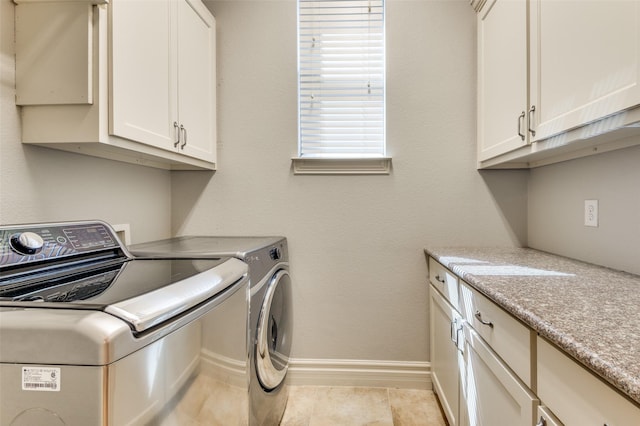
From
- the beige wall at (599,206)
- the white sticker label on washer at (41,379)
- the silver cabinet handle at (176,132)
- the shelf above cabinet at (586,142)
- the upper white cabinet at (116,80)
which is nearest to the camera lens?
the white sticker label on washer at (41,379)

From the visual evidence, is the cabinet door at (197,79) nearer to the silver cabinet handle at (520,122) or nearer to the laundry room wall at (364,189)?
the laundry room wall at (364,189)

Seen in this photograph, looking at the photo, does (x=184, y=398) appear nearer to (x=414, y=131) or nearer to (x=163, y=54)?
(x=163, y=54)

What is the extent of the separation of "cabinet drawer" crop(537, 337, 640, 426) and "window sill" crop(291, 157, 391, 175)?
138 centimetres

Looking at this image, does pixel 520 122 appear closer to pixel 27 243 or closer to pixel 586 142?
pixel 586 142

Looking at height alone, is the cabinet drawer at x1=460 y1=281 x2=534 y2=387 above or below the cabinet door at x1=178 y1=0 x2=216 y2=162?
below

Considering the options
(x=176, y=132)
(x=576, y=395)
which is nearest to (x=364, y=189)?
(x=176, y=132)

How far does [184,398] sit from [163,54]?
4.66 feet

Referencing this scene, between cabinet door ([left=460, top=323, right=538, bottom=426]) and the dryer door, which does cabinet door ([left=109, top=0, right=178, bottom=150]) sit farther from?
cabinet door ([left=460, top=323, right=538, bottom=426])

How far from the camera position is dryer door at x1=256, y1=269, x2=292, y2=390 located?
4.52 feet

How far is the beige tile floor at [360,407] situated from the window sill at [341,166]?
136 cm

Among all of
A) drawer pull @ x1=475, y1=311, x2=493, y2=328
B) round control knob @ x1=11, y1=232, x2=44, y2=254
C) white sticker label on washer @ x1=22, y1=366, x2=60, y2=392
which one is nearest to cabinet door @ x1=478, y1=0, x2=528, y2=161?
drawer pull @ x1=475, y1=311, x2=493, y2=328

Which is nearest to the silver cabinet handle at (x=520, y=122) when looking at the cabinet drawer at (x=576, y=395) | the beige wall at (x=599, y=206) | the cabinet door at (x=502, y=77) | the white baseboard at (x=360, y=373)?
the cabinet door at (x=502, y=77)

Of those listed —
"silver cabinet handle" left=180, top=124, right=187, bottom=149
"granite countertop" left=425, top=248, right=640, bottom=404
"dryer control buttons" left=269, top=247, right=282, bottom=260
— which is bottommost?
"granite countertop" left=425, top=248, right=640, bottom=404

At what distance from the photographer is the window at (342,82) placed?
2031 millimetres
